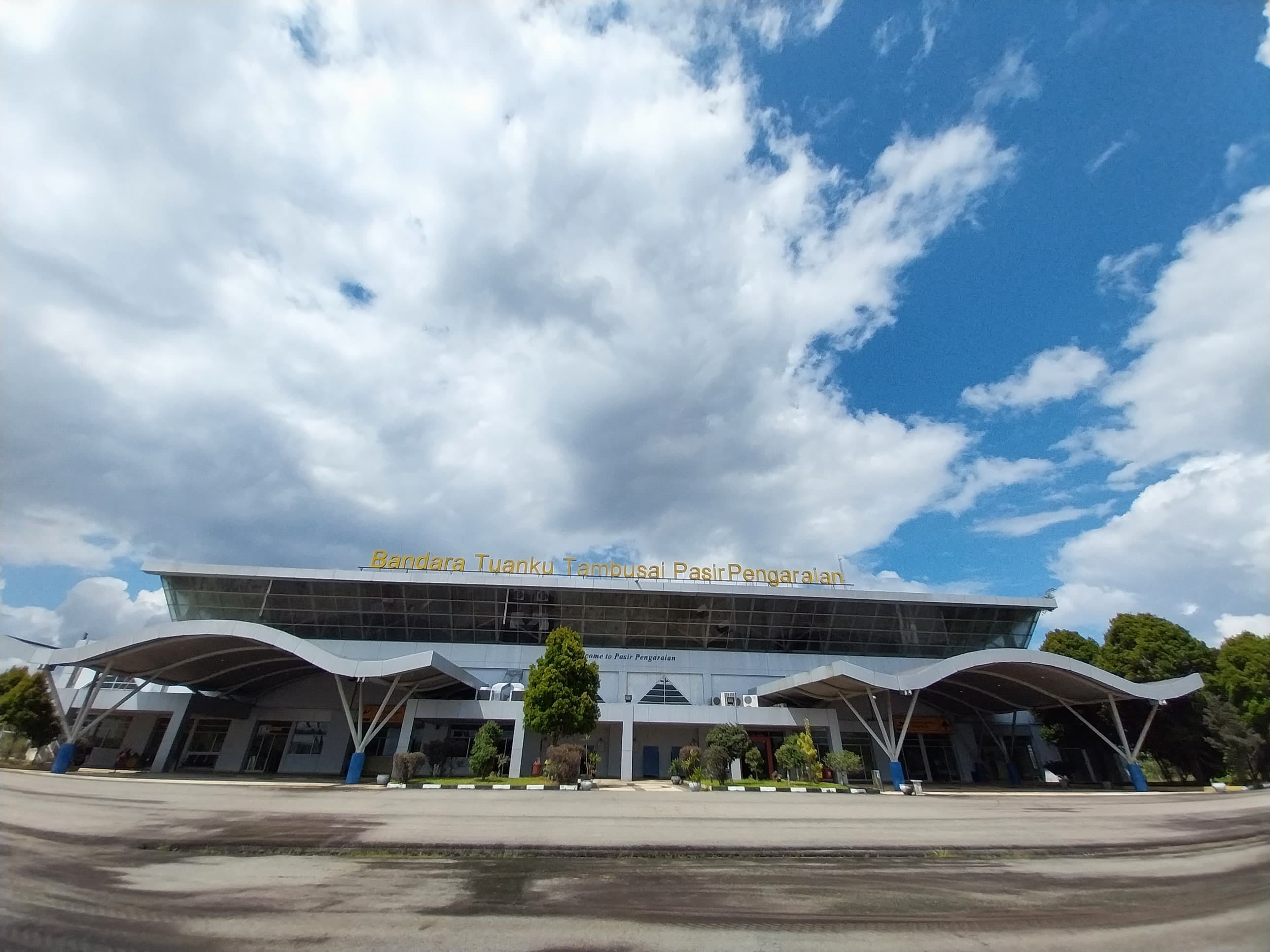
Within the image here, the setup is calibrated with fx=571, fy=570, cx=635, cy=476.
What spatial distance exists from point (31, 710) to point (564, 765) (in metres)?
31.7

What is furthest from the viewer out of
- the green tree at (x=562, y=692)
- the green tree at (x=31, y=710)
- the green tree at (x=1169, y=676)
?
the green tree at (x=1169, y=676)

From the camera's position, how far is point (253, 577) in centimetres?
3956

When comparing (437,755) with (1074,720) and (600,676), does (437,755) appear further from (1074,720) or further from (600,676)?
(1074,720)

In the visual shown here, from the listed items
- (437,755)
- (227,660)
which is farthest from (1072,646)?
(227,660)

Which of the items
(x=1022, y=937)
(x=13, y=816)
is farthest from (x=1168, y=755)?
(x=13, y=816)

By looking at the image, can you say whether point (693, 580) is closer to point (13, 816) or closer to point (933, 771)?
point (933, 771)

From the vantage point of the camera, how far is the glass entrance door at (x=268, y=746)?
129 ft

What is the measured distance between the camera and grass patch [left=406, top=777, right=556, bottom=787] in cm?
2658

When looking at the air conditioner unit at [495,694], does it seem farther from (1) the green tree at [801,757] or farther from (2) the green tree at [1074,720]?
(2) the green tree at [1074,720]

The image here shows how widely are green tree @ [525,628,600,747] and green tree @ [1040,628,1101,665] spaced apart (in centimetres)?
3471

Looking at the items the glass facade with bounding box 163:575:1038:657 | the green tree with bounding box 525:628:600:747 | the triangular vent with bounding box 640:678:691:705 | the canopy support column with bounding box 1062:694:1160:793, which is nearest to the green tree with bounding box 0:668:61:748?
the glass facade with bounding box 163:575:1038:657

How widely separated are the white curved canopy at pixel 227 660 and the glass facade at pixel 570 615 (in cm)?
424

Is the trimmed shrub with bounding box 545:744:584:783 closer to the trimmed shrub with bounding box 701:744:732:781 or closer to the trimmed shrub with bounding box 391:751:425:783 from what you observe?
the trimmed shrub with bounding box 391:751:425:783

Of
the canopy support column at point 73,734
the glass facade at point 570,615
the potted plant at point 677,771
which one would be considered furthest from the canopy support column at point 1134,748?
the canopy support column at point 73,734
